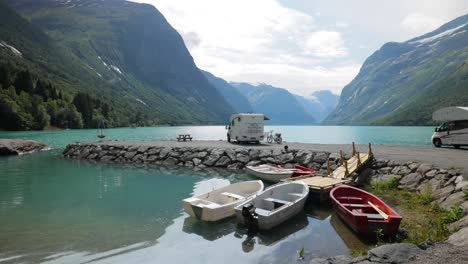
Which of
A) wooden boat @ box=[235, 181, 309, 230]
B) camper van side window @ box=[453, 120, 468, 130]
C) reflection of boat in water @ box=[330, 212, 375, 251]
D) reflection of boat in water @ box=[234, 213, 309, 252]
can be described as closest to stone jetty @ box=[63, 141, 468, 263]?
reflection of boat in water @ box=[330, 212, 375, 251]

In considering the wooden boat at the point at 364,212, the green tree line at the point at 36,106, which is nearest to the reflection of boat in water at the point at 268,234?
the wooden boat at the point at 364,212

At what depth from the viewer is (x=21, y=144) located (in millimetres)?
48281

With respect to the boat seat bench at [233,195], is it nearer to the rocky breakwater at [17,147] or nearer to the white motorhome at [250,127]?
the white motorhome at [250,127]

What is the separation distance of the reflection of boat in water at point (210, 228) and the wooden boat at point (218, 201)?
0.84 feet

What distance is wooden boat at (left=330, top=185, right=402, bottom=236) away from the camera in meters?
11.4

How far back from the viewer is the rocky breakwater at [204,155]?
2864 cm

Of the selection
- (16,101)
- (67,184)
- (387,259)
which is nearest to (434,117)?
(387,259)

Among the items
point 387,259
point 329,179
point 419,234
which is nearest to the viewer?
point 387,259

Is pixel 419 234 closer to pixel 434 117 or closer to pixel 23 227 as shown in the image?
pixel 23 227

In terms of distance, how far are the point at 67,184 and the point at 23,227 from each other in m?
11.5

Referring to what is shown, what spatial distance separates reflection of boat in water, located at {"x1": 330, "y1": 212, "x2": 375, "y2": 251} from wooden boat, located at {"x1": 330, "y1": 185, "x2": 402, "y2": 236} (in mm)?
235

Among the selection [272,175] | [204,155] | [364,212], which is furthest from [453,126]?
[204,155]

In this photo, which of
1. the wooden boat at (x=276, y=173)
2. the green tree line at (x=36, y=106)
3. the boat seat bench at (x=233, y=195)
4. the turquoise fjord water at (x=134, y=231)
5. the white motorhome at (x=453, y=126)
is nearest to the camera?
the turquoise fjord water at (x=134, y=231)

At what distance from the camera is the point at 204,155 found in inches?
1315
